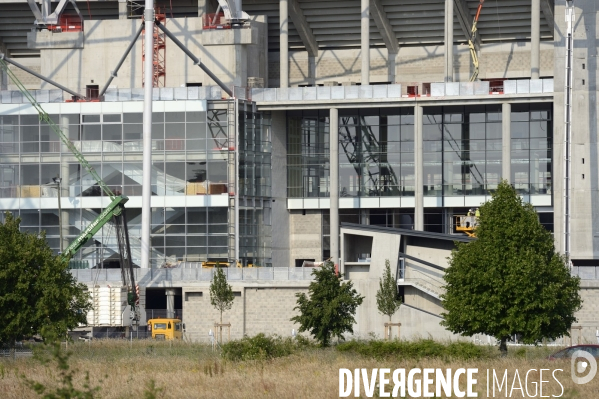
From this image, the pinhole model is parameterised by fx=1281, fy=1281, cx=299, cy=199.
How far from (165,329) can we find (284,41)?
2221 centimetres

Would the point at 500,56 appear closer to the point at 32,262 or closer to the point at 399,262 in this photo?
the point at 399,262

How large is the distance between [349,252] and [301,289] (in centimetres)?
408

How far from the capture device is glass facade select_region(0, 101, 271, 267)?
234ft

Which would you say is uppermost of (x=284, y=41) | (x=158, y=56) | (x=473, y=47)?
(x=284, y=41)

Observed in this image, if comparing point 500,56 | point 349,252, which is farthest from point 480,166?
point 349,252

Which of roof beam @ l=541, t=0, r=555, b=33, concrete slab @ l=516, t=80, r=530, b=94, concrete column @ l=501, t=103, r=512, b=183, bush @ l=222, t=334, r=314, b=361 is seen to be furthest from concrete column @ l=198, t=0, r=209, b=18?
bush @ l=222, t=334, r=314, b=361

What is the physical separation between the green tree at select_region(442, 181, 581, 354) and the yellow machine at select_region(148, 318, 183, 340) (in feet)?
66.7

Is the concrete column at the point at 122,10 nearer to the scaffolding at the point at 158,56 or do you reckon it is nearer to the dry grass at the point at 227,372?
the scaffolding at the point at 158,56

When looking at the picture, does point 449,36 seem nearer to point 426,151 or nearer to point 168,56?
point 426,151

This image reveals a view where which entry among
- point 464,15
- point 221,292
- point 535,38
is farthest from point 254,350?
point 464,15

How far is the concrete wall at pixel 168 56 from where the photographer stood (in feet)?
245

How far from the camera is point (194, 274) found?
6475 cm

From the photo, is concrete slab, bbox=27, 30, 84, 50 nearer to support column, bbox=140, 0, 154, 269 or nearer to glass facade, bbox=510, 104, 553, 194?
support column, bbox=140, 0, 154, 269

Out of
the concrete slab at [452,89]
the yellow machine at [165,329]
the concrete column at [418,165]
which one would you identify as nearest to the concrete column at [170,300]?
the yellow machine at [165,329]
